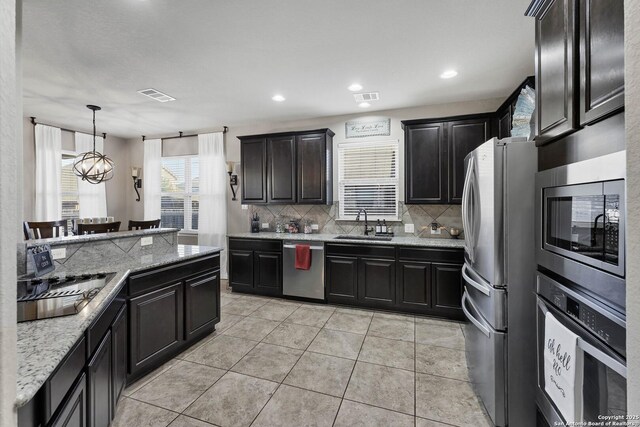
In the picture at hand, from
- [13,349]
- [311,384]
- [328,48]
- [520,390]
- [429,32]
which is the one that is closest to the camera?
[13,349]

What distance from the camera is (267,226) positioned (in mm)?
4992

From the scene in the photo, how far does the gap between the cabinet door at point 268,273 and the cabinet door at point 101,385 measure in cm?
257

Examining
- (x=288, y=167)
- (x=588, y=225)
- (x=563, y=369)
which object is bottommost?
(x=563, y=369)

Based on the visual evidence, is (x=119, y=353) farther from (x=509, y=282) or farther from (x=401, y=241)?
(x=401, y=241)

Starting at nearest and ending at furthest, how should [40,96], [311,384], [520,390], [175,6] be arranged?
[520,390] → [175,6] → [311,384] → [40,96]

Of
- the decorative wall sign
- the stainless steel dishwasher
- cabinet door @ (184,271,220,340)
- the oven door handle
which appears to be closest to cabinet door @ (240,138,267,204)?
the stainless steel dishwasher

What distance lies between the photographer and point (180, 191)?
5.70 m

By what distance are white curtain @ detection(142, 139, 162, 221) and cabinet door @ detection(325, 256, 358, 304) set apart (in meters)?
4.14

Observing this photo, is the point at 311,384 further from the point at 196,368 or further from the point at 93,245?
the point at 93,245

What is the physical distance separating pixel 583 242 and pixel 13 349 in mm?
1849

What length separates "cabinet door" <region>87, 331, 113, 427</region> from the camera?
1.33 meters

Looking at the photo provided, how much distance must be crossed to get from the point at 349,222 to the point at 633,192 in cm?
398

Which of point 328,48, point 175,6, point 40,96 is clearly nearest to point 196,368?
point 175,6

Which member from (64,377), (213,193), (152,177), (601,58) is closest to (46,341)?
(64,377)
